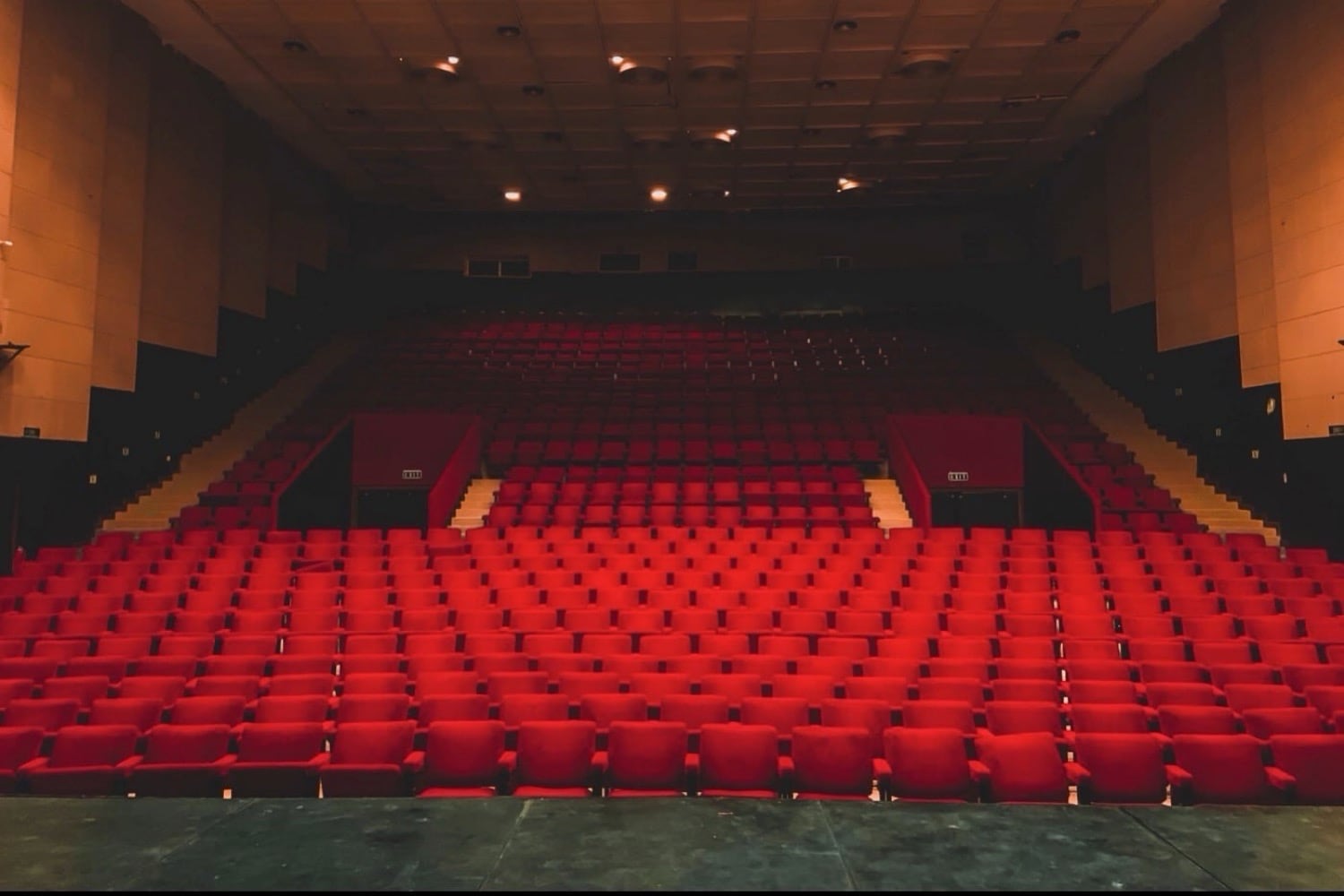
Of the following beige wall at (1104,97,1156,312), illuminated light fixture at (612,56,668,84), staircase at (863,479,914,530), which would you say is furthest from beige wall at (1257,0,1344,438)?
illuminated light fixture at (612,56,668,84)

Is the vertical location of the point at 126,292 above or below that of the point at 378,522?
above

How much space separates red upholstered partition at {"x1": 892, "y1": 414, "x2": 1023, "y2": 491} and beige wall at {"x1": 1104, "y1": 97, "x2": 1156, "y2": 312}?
91.2 inches

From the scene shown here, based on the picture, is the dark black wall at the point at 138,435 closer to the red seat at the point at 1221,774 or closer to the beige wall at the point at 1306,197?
the red seat at the point at 1221,774

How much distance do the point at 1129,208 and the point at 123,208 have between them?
338 inches

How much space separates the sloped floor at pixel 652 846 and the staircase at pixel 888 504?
461cm

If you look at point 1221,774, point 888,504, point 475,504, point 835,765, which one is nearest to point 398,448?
point 475,504

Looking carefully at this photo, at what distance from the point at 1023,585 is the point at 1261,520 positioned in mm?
2887

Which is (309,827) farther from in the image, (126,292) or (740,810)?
(126,292)

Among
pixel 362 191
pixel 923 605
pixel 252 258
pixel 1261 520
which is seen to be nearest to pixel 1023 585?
pixel 923 605

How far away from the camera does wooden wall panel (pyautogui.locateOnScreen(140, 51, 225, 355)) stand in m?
6.89

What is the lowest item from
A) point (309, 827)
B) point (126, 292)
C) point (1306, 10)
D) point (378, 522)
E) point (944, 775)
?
point (944, 775)

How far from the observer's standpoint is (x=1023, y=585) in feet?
16.4

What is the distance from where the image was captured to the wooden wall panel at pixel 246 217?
8.20 metres

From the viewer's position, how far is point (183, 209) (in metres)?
7.26
